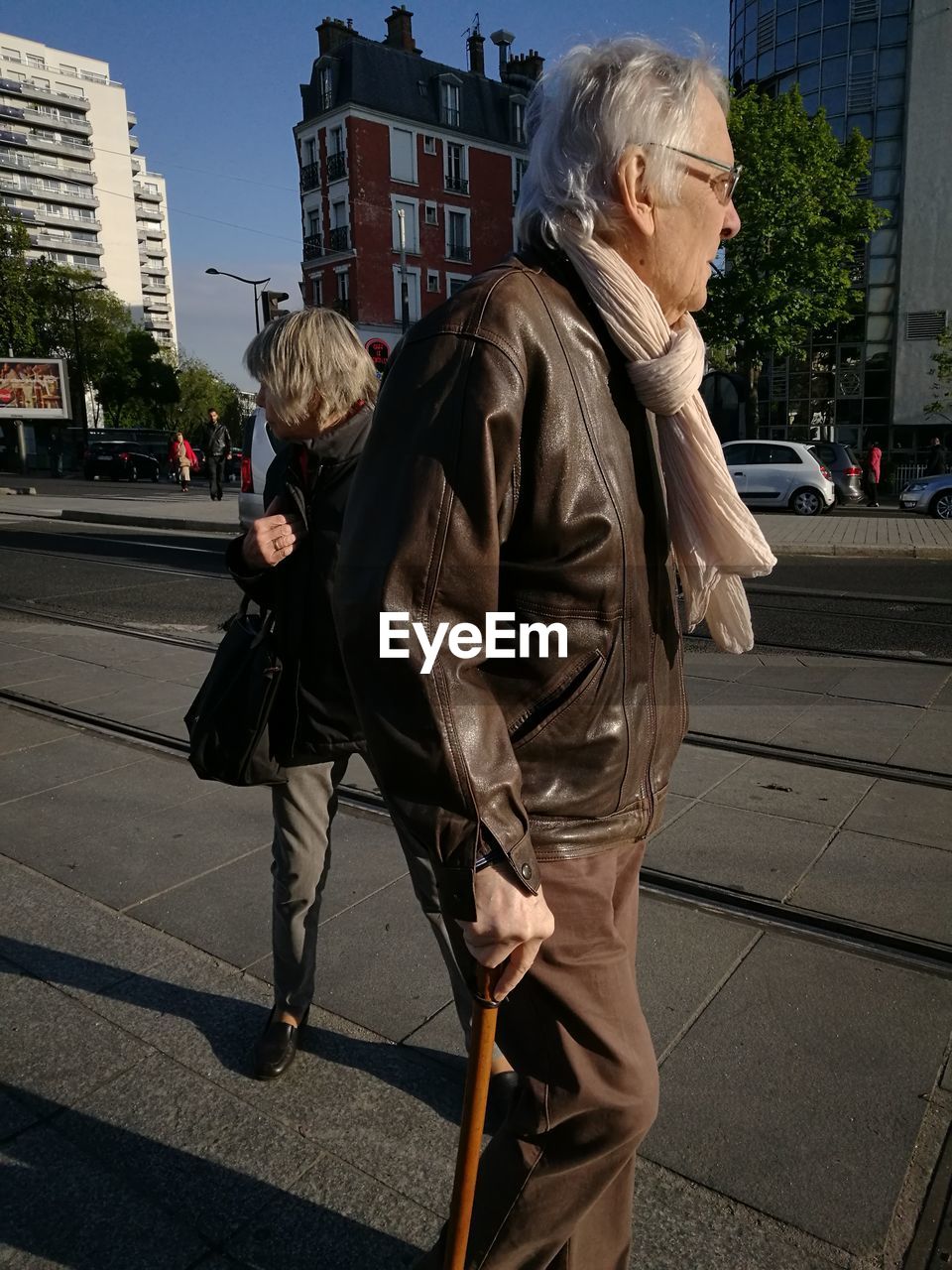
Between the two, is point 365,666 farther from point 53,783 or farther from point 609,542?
point 53,783

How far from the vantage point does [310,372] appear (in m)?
2.32

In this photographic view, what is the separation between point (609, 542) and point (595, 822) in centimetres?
42

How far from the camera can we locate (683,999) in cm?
271

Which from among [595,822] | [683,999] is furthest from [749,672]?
[595,822]

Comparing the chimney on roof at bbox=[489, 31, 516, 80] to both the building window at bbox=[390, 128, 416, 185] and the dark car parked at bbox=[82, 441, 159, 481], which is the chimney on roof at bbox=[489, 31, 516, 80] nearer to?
the building window at bbox=[390, 128, 416, 185]

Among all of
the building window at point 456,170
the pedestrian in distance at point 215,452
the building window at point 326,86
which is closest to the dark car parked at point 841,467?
the pedestrian in distance at point 215,452

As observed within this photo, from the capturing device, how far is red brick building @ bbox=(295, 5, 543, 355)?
150ft

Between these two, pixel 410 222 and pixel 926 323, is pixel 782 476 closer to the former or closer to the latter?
pixel 926 323

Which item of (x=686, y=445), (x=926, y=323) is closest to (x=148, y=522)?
(x=686, y=445)

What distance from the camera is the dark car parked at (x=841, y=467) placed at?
21656 millimetres

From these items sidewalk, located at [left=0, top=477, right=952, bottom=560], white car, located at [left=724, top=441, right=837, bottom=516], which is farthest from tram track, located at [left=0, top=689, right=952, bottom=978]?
white car, located at [left=724, top=441, right=837, bottom=516]

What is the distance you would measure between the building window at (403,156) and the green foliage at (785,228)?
68.5 ft

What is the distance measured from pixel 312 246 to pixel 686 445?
50.7 m

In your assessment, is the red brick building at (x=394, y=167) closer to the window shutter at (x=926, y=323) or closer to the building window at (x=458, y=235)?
the building window at (x=458, y=235)
